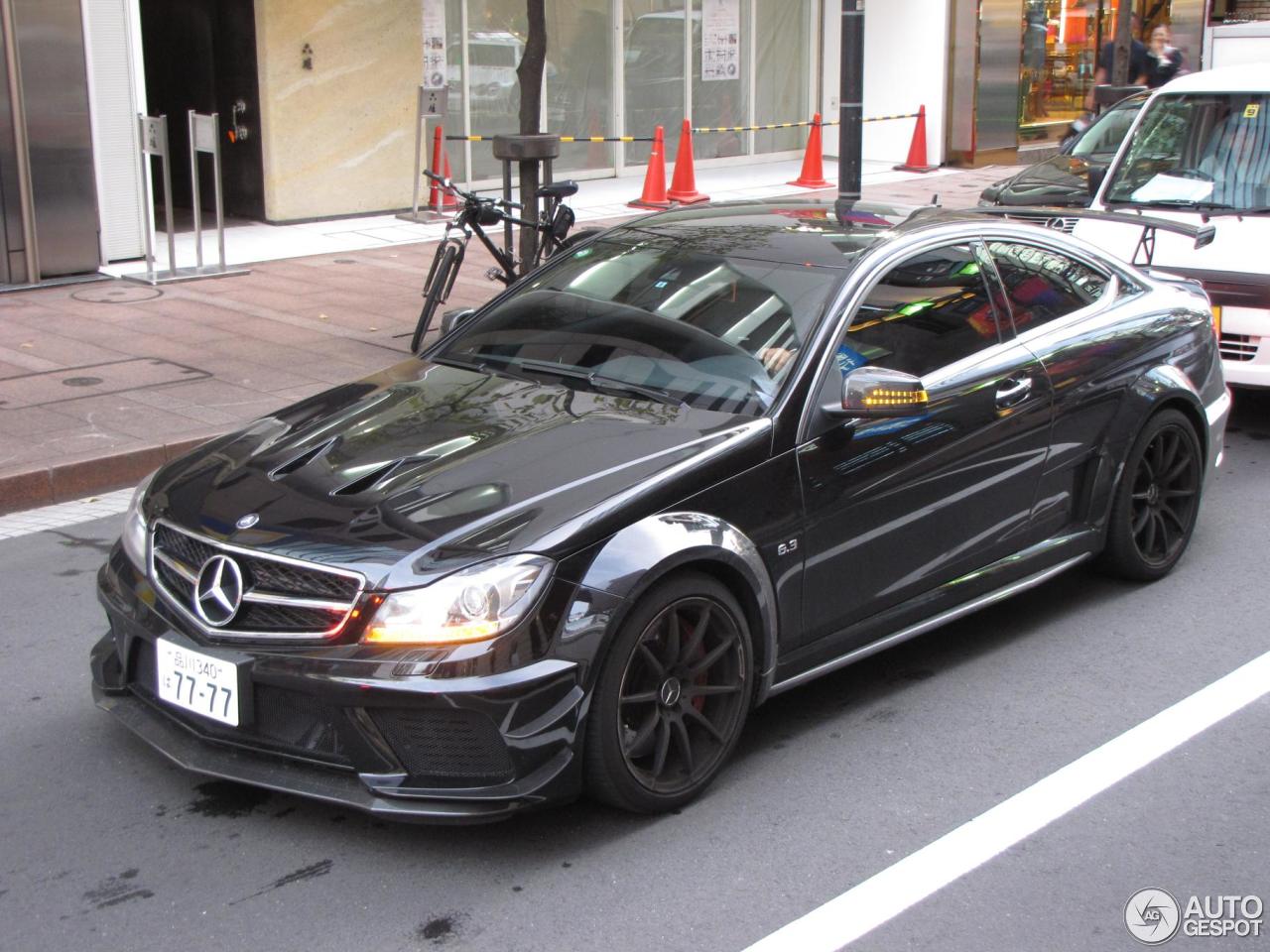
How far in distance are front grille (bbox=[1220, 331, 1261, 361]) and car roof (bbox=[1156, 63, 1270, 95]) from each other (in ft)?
6.61

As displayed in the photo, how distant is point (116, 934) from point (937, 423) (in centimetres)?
287

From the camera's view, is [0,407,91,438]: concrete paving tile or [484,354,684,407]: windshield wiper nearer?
[484,354,684,407]: windshield wiper

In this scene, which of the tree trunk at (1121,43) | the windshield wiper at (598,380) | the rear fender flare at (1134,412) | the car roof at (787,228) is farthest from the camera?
the tree trunk at (1121,43)

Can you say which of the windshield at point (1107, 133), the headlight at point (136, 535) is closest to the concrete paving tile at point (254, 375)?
the headlight at point (136, 535)

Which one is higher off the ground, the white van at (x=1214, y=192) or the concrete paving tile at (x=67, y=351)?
the white van at (x=1214, y=192)

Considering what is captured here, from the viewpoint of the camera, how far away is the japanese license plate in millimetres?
3861

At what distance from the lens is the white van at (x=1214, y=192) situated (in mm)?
8203

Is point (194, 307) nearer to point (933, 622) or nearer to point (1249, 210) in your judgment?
point (1249, 210)

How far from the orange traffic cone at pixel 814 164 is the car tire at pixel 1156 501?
12.9m

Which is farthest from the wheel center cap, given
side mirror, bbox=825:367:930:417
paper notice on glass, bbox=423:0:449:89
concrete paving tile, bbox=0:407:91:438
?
paper notice on glass, bbox=423:0:449:89

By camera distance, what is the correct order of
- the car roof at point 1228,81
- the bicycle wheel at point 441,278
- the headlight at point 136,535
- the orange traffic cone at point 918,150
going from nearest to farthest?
1. the headlight at point 136,535
2. the car roof at point 1228,81
3. the bicycle wheel at point 441,278
4. the orange traffic cone at point 918,150

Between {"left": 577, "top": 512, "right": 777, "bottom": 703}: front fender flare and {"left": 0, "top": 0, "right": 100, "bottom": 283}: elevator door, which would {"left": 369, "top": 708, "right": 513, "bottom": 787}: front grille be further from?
{"left": 0, "top": 0, "right": 100, "bottom": 283}: elevator door

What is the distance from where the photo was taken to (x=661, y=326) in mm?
4953

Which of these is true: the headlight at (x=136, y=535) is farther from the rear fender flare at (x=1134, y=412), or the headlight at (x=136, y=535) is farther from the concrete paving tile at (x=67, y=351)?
the concrete paving tile at (x=67, y=351)
